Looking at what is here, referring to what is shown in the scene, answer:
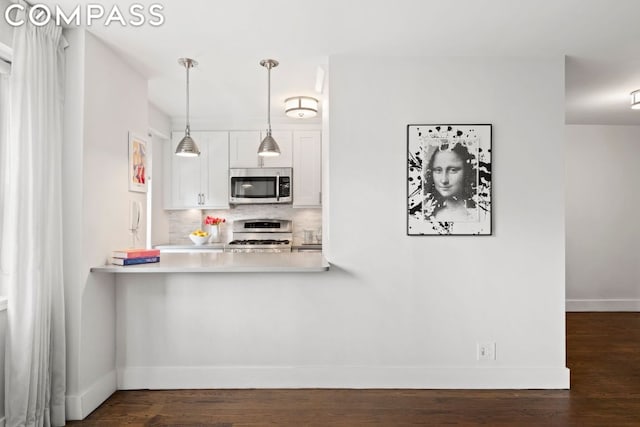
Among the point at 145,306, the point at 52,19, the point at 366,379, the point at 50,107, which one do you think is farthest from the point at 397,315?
the point at 52,19

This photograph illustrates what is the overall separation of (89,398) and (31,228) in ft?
3.77

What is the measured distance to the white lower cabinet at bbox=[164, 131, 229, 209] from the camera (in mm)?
5434

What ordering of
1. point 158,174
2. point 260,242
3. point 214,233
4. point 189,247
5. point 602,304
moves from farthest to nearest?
point 214,233 → point 602,304 → point 260,242 → point 158,174 → point 189,247

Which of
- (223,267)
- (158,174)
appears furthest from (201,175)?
(223,267)

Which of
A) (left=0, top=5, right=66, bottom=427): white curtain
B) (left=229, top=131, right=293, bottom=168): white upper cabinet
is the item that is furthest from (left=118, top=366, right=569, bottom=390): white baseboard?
(left=229, top=131, right=293, bottom=168): white upper cabinet

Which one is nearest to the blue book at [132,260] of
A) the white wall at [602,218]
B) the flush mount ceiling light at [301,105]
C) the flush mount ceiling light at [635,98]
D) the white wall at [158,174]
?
the flush mount ceiling light at [301,105]

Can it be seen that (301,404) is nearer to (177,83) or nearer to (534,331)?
(534,331)

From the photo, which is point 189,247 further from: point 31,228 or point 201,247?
point 31,228

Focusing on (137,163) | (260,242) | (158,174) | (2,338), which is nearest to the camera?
(2,338)

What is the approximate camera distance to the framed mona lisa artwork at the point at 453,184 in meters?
3.14

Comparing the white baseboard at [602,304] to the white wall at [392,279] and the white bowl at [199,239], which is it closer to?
the white wall at [392,279]

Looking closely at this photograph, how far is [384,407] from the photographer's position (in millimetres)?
2818

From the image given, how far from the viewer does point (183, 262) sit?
3119 mm

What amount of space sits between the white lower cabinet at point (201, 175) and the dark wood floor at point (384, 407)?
278 centimetres
